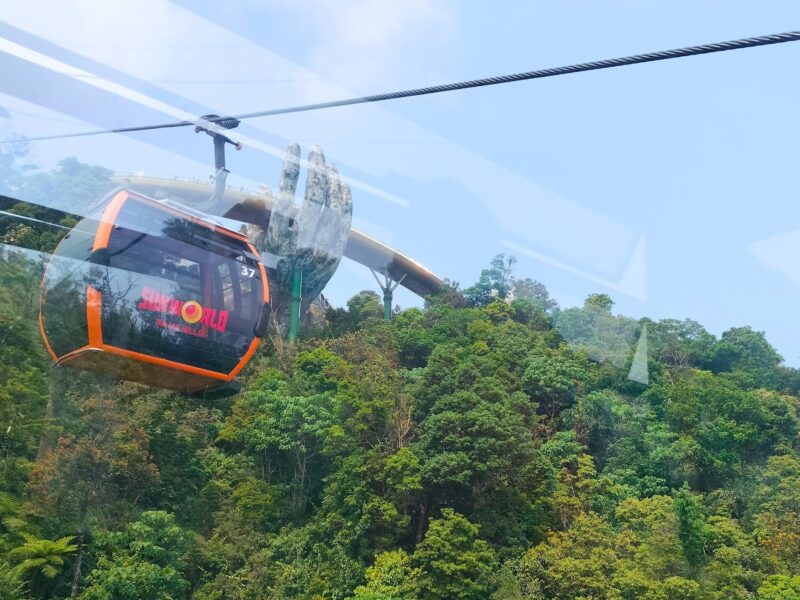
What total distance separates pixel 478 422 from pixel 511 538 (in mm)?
1528

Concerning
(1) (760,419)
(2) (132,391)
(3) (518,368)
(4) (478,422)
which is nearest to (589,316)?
(3) (518,368)

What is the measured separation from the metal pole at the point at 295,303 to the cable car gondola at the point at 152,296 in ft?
27.1

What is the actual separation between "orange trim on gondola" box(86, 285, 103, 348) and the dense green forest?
153 cm

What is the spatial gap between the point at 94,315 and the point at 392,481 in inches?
211

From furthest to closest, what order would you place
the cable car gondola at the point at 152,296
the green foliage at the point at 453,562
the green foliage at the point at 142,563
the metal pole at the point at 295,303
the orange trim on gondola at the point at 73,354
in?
1. the metal pole at the point at 295,303
2. the green foliage at the point at 453,562
3. the green foliage at the point at 142,563
4. the orange trim on gondola at the point at 73,354
5. the cable car gondola at the point at 152,296

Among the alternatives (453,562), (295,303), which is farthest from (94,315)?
(295,303)

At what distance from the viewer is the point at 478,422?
10453 millimetres

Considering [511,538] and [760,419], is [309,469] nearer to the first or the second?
[511,538]

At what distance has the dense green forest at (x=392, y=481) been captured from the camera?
9070mm

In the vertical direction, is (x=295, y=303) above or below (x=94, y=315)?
above

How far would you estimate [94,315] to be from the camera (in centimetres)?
606

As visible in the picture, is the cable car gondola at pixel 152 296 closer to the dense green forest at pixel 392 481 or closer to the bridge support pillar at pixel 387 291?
the dense green forest at pixel 392 481

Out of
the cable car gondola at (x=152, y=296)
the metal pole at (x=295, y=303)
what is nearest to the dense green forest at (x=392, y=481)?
the metal pole at (x=295, y=303)

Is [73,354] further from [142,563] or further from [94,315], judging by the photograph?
[142,563]
